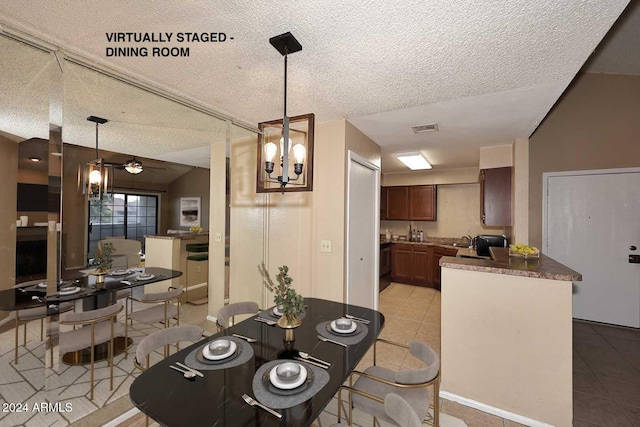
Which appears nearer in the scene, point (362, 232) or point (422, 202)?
point (362, 232)

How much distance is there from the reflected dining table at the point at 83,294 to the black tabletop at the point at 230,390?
1198 mm

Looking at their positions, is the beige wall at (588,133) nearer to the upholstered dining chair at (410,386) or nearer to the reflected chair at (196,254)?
the upholstered dining chair at (410,386)

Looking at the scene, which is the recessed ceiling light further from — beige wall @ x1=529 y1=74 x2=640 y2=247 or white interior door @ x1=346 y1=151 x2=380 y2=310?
beige wall @ x1=529 y1=74 x2=640 y2=247

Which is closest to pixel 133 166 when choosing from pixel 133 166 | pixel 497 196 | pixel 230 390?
pixel 133 166

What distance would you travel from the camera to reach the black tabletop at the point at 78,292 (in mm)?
1693

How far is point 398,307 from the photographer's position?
422 cm

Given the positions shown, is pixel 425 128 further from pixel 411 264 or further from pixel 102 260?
pixel 102 260

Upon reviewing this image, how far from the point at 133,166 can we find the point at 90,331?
5.06 feet

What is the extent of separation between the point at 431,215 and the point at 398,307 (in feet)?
7.79

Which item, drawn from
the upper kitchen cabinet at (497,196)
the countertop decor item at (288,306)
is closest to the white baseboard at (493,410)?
the countertop decor item at (288,306)

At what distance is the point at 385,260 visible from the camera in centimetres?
540

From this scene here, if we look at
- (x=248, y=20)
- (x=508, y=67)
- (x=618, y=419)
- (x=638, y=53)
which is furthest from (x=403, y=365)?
(x=638, y=53)

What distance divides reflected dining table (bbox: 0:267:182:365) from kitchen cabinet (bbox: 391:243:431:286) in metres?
4.23

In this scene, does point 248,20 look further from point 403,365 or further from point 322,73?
point 403,365
